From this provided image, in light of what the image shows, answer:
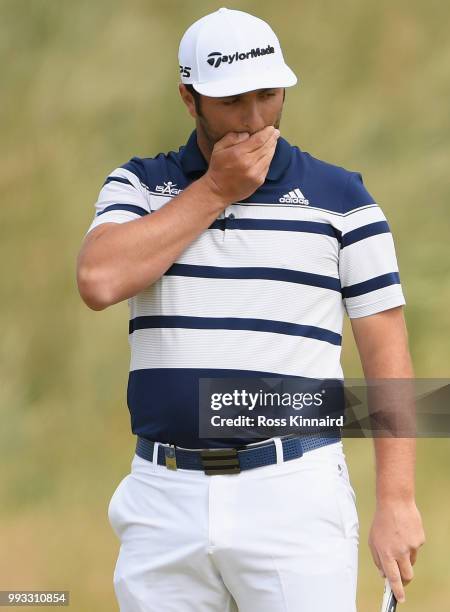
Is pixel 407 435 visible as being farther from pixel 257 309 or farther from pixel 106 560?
pixel 106 560

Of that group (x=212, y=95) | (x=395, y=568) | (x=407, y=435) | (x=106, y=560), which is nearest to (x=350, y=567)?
(x=395, y=568)

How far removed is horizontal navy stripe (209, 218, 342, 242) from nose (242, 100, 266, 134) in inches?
6.8

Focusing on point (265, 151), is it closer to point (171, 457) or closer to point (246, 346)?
point (246, 346)

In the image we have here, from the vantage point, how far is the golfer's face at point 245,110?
8.19 feet

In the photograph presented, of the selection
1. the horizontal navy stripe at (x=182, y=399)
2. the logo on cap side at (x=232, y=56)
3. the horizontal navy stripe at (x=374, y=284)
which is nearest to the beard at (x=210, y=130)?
the logo on cap side at (x=232, y=56)

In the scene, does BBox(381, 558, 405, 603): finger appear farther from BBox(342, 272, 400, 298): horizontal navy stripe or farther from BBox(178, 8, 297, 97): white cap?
BBox(178, 8, 297, 97): white cap

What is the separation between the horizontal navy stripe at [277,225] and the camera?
2498 mm

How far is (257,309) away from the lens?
245 cm

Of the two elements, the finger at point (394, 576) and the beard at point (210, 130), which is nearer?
the finger at point (394, 576)

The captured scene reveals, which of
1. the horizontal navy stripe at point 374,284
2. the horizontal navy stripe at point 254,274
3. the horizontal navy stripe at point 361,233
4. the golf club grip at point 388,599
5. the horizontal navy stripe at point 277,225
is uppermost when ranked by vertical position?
the horizontal navy stripe at point 277,225

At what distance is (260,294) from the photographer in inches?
96.9

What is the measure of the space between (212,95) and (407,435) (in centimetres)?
74

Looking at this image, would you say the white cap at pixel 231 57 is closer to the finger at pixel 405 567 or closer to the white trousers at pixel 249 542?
the white trousers at pixel 249 542

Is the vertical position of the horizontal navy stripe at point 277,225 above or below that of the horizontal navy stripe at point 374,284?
above
